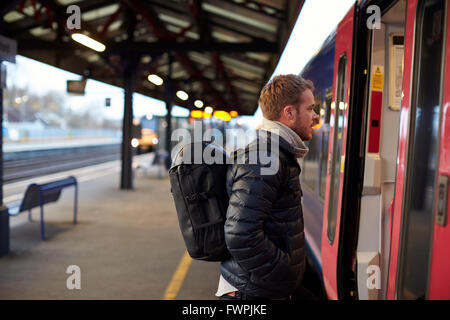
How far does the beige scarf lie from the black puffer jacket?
0.13 feet

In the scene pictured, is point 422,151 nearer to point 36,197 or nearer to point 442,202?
point 442,202

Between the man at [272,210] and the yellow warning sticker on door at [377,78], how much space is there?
1.17m

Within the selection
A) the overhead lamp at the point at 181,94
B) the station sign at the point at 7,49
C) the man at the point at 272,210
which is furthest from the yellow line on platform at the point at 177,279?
the overhead lamp at the point at 181,94

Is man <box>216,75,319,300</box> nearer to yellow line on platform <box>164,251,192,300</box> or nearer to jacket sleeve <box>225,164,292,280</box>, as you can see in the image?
jacket sleeve <box>225,164,292,280</box>

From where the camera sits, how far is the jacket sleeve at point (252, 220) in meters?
1.75

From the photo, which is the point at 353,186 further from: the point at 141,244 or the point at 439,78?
the point at 141,244

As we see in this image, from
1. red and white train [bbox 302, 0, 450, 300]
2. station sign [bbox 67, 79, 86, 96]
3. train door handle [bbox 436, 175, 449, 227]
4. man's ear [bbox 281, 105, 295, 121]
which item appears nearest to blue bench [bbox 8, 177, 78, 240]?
red and white train [bbox 302, 0, 450, 300]

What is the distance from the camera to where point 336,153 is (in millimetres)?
3523

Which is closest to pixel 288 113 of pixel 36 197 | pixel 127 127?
pixel 36 197

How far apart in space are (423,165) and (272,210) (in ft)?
2.34

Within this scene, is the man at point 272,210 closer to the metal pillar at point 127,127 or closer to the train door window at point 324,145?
the train door window at point 324,145

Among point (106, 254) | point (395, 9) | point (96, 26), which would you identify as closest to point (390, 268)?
point (395, 9)

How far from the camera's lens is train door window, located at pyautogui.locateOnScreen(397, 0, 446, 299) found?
1.83 meters

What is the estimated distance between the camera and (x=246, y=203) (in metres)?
1.76
